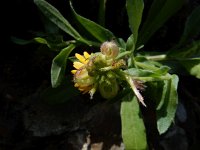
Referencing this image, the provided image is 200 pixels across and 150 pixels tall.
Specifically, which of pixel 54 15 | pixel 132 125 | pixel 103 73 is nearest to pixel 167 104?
pixel 132 125

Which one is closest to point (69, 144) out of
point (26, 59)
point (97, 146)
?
point (97, 146)

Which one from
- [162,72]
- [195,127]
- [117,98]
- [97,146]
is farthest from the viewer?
[195,127]

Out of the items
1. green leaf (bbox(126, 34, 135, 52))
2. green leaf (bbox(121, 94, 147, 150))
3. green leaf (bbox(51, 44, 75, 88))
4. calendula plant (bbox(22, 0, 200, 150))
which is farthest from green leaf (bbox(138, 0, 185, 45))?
green leaf (bbox(51, 44, 75, 88))

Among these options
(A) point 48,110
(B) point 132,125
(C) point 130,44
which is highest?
(C) point 130,44

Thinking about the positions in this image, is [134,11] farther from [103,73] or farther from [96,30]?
[103,73]

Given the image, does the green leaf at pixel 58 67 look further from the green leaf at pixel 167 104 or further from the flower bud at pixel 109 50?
the green leaf at pixel 167 104

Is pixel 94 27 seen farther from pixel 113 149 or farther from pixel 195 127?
pixel 195 127
